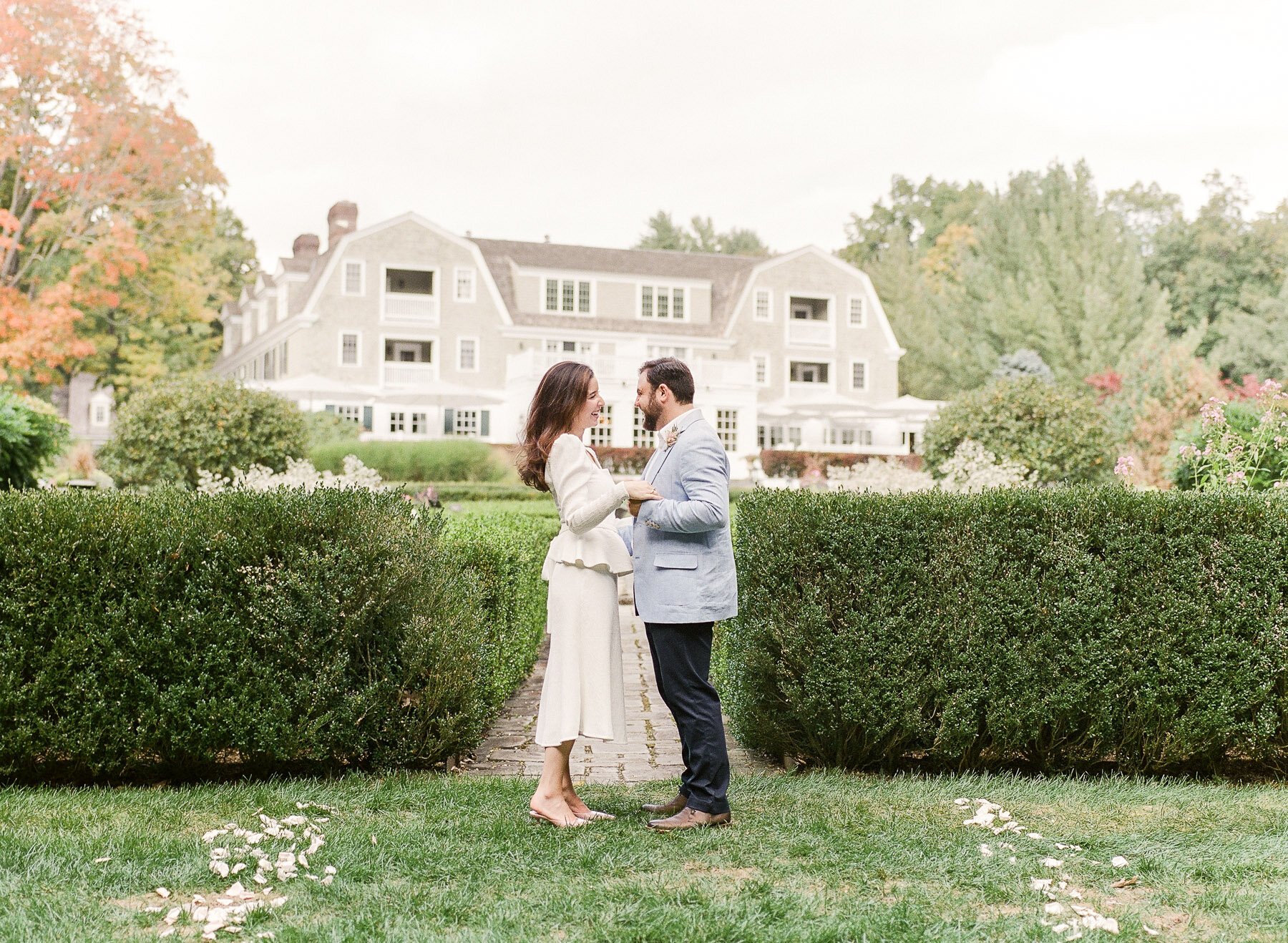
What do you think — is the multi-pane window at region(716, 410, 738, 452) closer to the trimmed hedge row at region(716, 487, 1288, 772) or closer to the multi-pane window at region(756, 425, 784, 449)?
the multi-pane window at region(756, 425, 784, 449)

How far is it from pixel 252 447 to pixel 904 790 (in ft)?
40.9

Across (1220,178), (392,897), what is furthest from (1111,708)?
(1220,178)

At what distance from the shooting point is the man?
4.39 meters

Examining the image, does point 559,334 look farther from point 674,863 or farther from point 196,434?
point 674,863

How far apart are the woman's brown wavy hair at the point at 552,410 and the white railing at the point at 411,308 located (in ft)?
110

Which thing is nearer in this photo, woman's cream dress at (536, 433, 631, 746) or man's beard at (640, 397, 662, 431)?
woman's cream dress at (536, 433, 631, 746)

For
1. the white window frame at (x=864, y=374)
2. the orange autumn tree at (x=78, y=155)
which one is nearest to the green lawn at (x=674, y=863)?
the orange autumn tree at (x=78, y=155)

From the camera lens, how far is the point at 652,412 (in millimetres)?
4664

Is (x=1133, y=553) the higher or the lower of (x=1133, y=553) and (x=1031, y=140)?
the lower

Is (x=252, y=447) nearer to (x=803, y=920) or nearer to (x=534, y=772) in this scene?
(x=534, y=772)

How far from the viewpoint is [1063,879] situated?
3820 mm

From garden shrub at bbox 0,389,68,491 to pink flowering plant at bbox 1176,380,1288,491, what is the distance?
10710 millimetres

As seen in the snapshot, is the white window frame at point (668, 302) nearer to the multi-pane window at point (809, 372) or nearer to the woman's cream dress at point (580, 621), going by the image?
the multi-pane window at point (809, 372)

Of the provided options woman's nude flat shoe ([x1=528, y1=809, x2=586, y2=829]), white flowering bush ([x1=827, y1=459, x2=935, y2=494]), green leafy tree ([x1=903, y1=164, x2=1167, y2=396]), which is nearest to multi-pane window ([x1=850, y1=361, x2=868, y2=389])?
green leafy tree ([x1=903, y1=164, x2=1167, y2=396])
